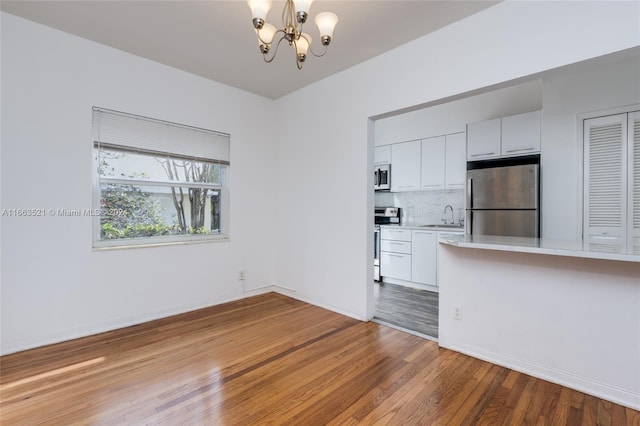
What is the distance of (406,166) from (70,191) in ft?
14.7

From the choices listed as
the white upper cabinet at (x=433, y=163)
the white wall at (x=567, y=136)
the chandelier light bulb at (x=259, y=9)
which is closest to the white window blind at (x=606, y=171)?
the white wall at (x=567, y=136)

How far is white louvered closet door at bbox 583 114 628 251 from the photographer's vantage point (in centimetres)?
322

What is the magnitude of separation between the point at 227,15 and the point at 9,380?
3231mm

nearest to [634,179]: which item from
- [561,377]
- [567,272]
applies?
[567,272]

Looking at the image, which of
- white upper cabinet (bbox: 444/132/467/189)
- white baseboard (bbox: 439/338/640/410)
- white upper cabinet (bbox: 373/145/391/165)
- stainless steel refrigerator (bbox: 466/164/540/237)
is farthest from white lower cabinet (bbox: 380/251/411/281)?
white baseboard (bbox: 439/338/640/410)

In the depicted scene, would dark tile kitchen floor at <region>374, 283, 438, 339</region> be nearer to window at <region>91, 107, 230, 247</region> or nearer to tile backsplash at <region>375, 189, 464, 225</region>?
tile backsplash at <region>375, 189, 464, 225</region>

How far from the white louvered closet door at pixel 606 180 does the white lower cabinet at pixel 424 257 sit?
5.59 feet

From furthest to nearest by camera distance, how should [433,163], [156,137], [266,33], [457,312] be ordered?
[433,163]
[156,137]
[457,312]
[266,33]

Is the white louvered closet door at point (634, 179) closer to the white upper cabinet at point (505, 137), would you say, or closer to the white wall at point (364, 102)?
the white upper cabinet at point (505, 137)

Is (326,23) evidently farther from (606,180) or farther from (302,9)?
(606,180)

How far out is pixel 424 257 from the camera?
443cm

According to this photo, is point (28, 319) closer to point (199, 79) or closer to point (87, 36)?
point (87, 36)

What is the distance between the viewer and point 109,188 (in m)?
3.13

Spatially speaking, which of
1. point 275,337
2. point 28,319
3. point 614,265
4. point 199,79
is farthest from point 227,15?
point 614,265
